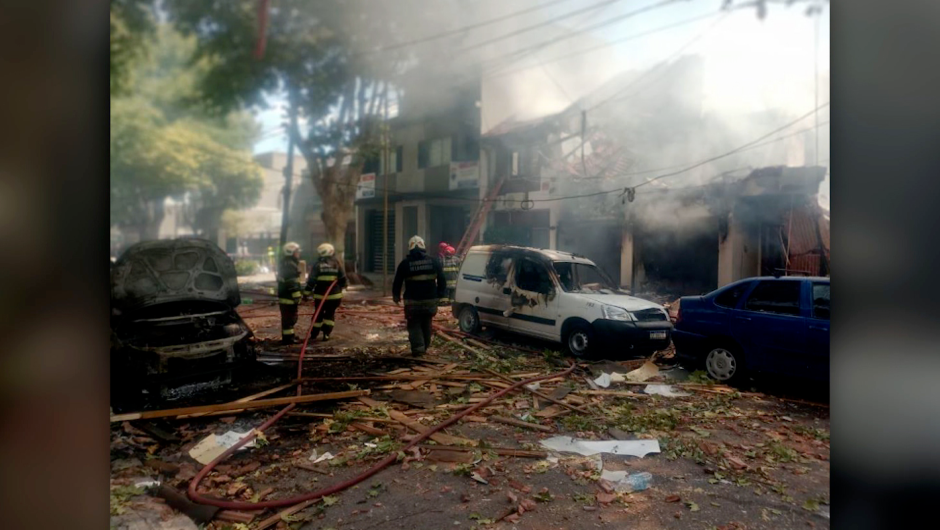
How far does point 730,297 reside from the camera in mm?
2740

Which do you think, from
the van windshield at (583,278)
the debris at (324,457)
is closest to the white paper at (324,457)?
the debris at (324,457)

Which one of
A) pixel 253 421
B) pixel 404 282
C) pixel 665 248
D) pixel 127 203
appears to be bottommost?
pixel 253 421

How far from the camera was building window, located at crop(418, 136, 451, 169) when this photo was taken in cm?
266

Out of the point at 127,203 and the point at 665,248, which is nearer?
the point at 127,203

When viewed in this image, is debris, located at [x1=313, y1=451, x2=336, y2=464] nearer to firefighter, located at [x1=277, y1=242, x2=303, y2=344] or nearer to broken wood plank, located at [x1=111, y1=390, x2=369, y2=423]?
broken wood plank, located at [x1=111, y1=390, x2=369, y2=423]

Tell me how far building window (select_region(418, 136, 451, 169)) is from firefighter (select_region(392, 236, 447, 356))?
1.42 ft

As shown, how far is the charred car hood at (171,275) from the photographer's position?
2.50m

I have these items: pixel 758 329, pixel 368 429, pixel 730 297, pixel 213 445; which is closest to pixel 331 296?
pixel 368 429

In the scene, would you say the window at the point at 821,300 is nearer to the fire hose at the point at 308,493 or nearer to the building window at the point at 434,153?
the fire hose at the point at 308,493
